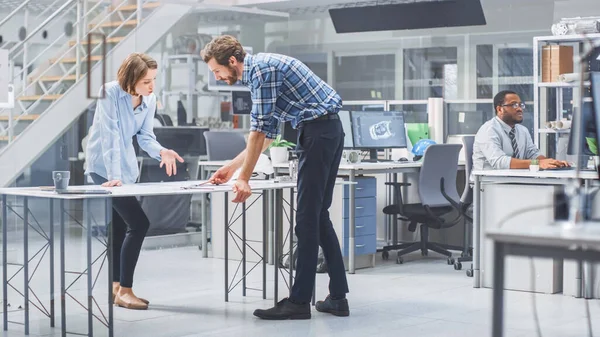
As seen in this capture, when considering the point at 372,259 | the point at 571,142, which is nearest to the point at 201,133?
the point at 372,259

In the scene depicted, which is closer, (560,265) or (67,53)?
(560,265)

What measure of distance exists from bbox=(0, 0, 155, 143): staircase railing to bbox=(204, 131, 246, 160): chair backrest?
1.26 meters

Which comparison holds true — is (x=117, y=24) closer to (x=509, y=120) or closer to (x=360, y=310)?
(x=509, y=120)

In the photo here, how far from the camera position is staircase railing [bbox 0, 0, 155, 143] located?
6.50m

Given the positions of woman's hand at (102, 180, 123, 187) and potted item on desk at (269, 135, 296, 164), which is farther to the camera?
potted item on desk at (269, 135, 296, 164)

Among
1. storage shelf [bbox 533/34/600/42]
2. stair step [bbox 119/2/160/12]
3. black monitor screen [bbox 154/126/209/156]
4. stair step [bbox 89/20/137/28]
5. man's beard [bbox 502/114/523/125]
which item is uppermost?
stair step [bbox 119/2/160/12]

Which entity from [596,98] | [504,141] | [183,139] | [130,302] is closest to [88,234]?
[130,302]

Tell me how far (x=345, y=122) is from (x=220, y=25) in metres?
2.87

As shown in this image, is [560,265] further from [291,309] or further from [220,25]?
[220,25]

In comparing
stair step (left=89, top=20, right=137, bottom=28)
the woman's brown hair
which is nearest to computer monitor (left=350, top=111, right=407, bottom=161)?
stair step (left=89, top=20, right=137, bottom=28)

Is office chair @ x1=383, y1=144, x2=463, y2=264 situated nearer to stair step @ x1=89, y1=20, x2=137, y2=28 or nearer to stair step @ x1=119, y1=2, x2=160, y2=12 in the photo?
stair step @ x1=89, y1=20, x2=137, y2=28

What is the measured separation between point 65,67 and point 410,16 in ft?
13.8

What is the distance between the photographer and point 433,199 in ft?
23.6

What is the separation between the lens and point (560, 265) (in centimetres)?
574
